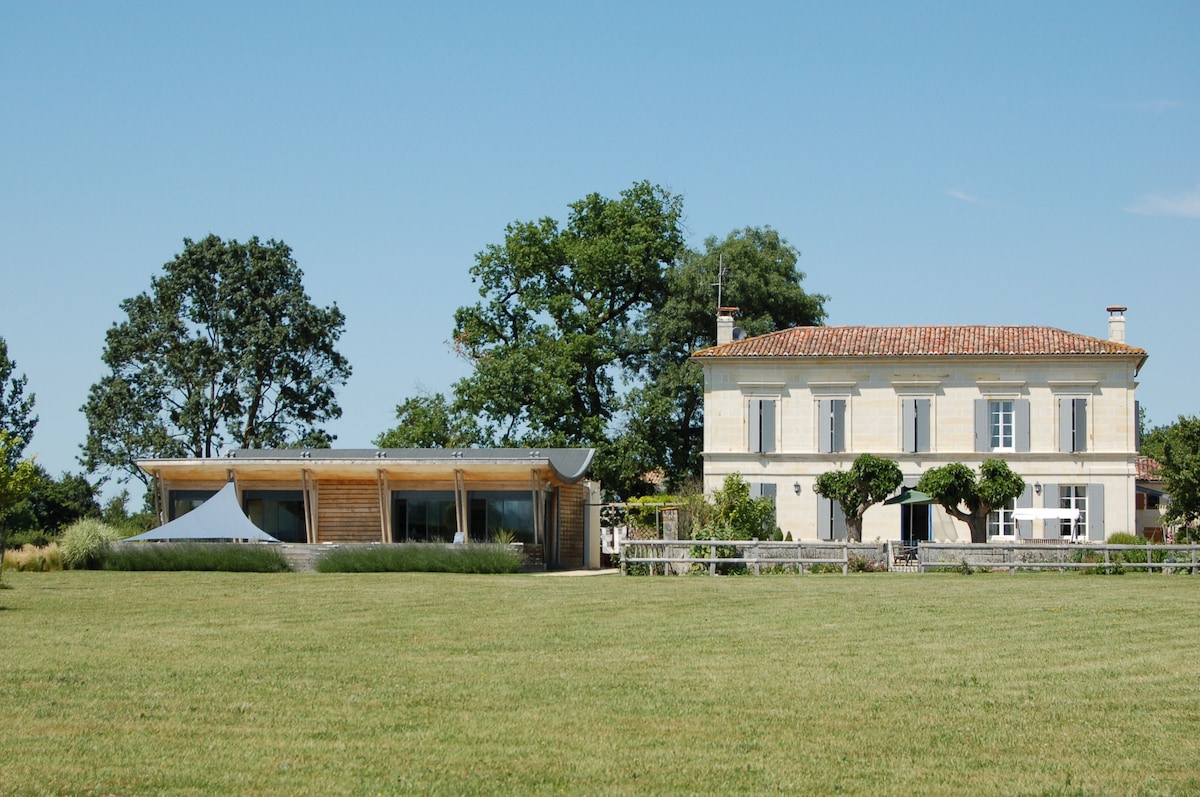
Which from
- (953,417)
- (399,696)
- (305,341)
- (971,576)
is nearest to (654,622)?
(399,696)

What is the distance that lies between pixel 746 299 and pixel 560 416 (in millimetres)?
7303

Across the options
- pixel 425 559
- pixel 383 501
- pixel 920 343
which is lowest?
pixel 425 559

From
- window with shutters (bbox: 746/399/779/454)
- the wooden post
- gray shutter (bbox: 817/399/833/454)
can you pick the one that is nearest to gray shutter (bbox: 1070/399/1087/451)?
gray shutter (bbox: 817/399/833/454)

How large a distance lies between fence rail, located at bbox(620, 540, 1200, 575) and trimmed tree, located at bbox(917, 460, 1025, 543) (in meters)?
3.71

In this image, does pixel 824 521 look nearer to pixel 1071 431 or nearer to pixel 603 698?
pixel 1071 431

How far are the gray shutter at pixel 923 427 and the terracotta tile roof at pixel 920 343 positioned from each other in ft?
5.06

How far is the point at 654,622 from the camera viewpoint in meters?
16.2

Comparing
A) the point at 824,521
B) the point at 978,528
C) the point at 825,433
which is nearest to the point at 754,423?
the point at 825,433

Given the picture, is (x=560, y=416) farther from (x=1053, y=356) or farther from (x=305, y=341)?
(x=1053, y=356)

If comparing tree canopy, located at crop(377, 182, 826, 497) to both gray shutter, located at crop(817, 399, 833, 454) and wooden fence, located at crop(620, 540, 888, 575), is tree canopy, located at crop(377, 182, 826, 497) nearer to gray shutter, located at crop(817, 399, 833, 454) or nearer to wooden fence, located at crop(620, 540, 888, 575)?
gray shutter, located at crop(817, 399, 833, 454)

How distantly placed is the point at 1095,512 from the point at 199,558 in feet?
78.5

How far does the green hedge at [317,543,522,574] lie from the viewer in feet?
97.5

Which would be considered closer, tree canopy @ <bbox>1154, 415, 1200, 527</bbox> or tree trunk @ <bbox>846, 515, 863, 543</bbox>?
tree trunk @ <bbox>846, 515, 863, 543</bbox>

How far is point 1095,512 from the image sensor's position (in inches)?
1549
